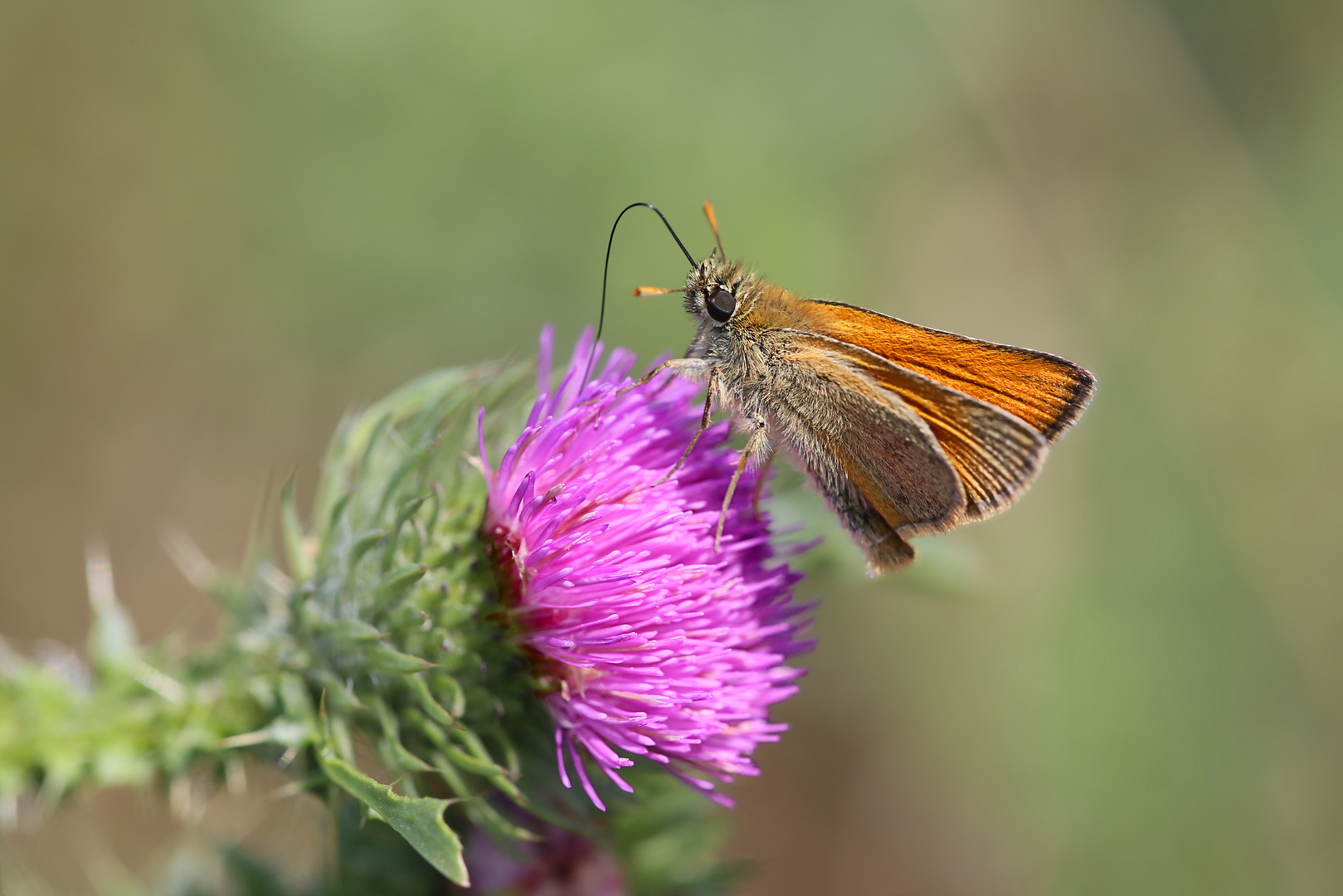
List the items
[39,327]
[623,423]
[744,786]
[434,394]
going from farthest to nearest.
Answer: [744,786] → [39,327] → [434,394] → [623,423]

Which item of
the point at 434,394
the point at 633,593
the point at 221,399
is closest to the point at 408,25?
the point at 221,399

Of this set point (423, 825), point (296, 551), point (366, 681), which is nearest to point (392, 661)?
point (366, 681)

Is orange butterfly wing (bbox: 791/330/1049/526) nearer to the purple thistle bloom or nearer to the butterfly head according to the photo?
the butterfly head

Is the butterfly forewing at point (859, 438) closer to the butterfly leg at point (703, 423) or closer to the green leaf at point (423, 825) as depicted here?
the butterfly leg at point (703, 423)

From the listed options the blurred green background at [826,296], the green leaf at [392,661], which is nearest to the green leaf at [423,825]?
the green leaf at [392,661]

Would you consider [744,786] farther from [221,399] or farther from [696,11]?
[696,11]

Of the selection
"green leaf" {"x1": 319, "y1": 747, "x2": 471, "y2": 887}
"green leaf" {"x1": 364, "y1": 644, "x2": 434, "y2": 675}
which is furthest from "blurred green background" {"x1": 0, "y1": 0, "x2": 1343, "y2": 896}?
"green leaf" {"x1": 319, "y1": 747, "x2": 471, "y2": 887}
